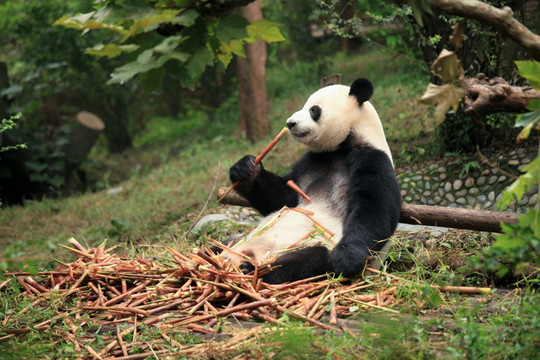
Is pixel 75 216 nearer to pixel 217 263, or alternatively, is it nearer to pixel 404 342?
pixel 217 263

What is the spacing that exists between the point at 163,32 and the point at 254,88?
6334 mm

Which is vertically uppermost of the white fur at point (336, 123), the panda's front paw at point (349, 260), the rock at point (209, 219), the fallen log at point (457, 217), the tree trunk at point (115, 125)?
the white fur at point (336, 123)

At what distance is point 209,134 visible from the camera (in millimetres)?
9906

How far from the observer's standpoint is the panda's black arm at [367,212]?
10.4 ft

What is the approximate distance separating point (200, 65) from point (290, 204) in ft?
7.12

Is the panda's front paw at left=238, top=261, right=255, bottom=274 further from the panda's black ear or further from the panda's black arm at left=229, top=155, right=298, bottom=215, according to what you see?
the panda's black ear

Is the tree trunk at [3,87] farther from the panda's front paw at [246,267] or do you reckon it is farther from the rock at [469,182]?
the rock at [469,182]

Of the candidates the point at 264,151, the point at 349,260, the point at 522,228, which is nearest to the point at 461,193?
the point at 264,151

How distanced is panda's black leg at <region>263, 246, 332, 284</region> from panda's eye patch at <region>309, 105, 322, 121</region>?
2.85 ft

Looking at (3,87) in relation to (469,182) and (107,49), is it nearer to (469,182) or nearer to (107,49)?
(469,182)

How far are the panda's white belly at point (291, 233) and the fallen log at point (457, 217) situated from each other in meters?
0.48

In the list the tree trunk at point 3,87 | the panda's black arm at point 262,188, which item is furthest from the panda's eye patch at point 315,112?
the tree trunk at point 3,87

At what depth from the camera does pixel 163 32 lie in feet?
6.84

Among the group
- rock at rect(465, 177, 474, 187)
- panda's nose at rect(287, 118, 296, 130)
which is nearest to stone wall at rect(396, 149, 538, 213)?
rock at rect(465, 177, 474, 187)
